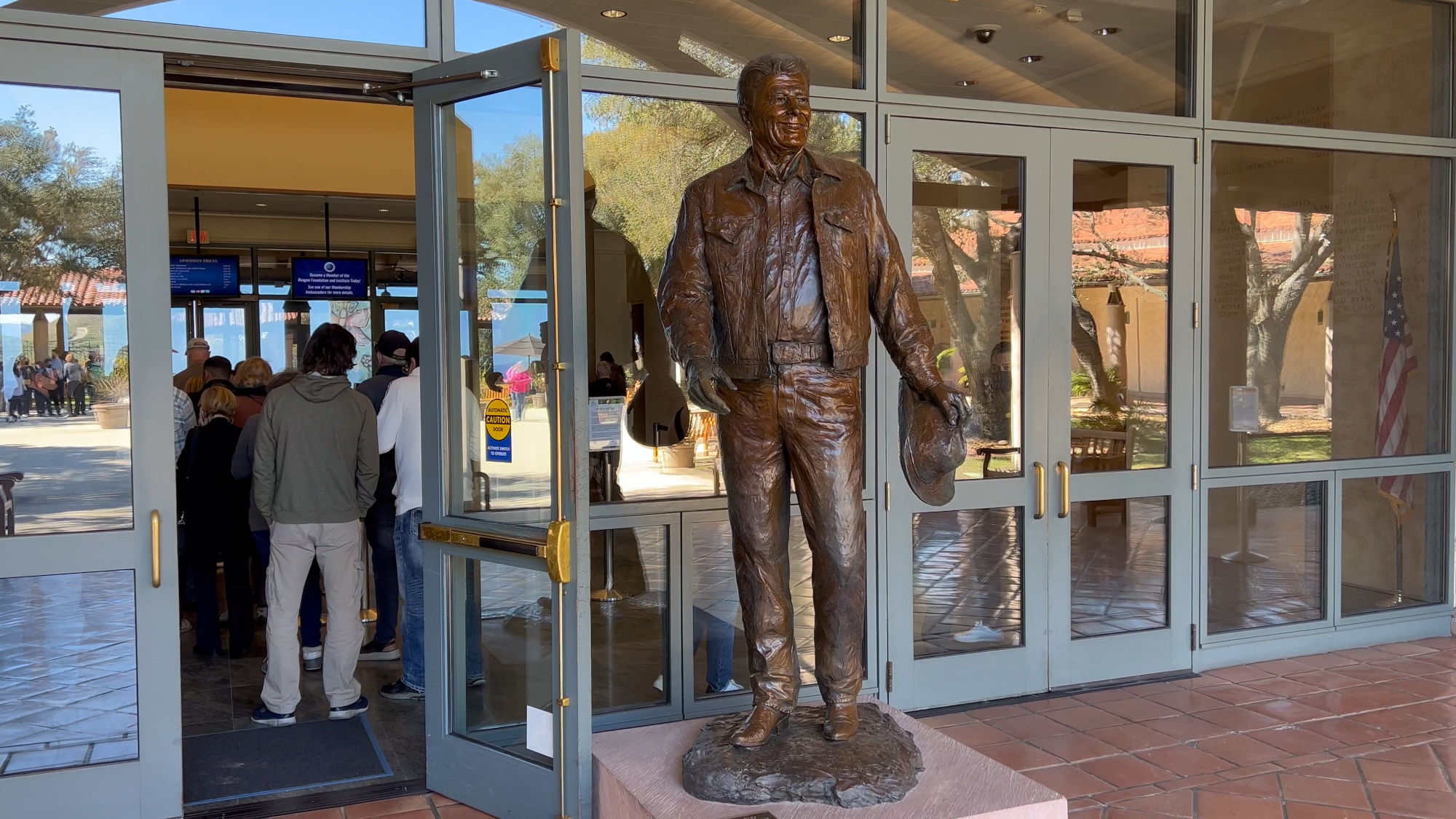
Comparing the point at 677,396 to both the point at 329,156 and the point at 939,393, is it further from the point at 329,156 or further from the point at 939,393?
the point at 329,156

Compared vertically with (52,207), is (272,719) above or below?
below

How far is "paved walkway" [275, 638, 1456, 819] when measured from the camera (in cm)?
390

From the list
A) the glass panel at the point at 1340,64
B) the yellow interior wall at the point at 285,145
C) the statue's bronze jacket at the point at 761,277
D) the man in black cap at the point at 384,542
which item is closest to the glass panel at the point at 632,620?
the statue's bronze jacket at the point at 761,277

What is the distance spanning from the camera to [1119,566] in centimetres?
534

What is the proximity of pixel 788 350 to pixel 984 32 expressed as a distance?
8.13ft

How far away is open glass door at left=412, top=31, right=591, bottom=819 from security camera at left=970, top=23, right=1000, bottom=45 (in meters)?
2.22

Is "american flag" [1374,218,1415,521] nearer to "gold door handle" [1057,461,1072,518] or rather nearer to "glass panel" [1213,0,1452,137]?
"glass panel" [1213,0,1452,137]

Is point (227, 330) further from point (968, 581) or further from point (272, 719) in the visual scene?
point (968, 581)

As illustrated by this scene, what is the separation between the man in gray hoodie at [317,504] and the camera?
4863 millimetres

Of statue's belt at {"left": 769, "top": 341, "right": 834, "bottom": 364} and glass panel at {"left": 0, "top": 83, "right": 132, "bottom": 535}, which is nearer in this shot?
A: statue's belt at {"left": 769, "top": 341, "right": 834, "bottom": 364}

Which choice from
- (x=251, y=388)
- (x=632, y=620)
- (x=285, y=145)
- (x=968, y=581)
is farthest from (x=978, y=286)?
(x=285, y=145)

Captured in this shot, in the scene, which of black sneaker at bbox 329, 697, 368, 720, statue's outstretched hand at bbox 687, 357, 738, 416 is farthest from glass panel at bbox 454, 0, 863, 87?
black sneaker at bbox 329, 697, 368, 720

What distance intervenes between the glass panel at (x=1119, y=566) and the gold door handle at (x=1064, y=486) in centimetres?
9

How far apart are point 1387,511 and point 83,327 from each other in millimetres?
6006
